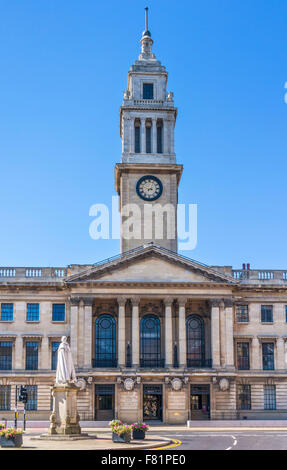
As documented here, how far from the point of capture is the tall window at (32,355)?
66125 mm

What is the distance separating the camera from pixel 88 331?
64688mm

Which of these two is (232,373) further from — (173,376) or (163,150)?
(163,150)

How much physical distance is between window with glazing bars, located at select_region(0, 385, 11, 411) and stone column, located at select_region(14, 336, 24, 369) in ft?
6.87

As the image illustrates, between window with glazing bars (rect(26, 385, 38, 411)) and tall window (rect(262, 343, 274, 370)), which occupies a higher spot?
tall window (rect(262, 343, 274, 370))

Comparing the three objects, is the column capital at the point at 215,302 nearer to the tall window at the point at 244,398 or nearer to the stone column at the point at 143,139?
the tall window at the point at 244,398

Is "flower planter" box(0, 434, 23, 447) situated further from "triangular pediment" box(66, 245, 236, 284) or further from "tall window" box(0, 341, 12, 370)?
"tall window" box(0, 341, 12, 370)

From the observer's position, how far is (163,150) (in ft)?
250

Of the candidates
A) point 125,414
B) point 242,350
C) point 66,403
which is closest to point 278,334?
point 242,350

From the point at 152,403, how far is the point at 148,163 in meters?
24.7

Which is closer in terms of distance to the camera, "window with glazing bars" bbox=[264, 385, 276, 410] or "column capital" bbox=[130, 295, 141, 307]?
"column capital" bbox=[130, 295, 141, 307]

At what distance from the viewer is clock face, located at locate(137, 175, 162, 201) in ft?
244

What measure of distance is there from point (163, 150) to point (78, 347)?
938 inches

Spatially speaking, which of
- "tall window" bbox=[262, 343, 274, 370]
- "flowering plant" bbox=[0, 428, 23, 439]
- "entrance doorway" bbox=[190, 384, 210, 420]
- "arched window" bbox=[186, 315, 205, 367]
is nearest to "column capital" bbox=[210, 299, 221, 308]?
"arched window" bbox=[186, 315, 205, 367]

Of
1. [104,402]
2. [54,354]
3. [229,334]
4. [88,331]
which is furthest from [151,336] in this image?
[54,354]
